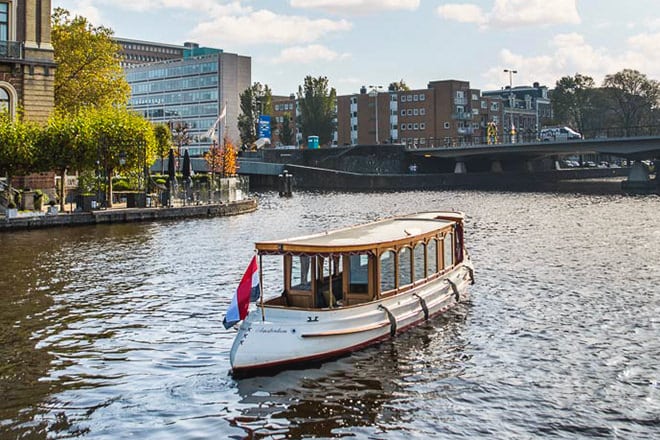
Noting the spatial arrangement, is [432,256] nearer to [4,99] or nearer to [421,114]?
[4,99]

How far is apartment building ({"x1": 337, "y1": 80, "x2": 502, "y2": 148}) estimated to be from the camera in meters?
153

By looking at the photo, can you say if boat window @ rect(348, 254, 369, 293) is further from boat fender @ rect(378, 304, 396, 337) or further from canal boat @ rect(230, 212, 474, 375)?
boat fender @ rect(378, 304, 396, 337)

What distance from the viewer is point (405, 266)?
76.0ft

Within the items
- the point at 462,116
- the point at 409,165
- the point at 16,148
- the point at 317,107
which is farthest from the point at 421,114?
the point at 16,148

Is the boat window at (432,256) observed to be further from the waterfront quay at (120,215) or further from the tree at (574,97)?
the tree at (574,97)

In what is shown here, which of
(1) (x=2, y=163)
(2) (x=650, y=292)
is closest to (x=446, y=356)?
(2) (x=650, y=292)

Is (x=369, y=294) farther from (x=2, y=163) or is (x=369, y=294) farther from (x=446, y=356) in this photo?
(x=2, y=163)

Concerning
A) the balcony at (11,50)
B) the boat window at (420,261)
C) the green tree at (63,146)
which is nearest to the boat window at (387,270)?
the boat window at (420,261)

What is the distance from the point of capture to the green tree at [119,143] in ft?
185

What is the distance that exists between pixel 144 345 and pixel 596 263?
23.0 m

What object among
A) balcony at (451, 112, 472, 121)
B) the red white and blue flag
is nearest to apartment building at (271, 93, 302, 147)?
A: balcony at (451, 112, 472, 121)

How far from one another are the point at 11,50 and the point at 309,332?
50.2m

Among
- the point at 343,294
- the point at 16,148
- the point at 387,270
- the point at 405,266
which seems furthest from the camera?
the point at 16,148

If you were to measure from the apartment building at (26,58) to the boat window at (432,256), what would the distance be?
1762 inches
